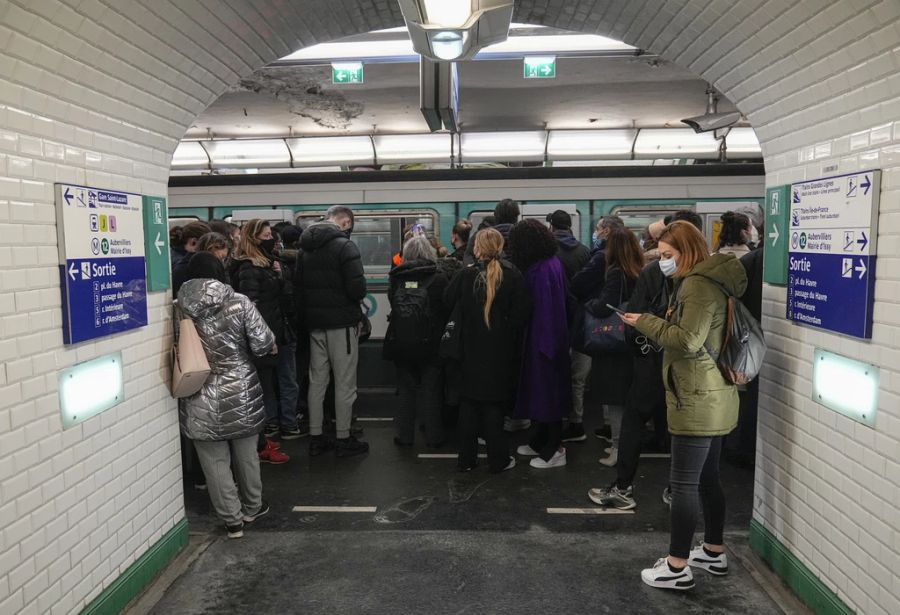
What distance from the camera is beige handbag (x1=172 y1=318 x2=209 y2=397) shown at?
362cm

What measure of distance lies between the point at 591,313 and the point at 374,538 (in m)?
2.10

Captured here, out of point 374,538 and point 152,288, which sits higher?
point 152,288

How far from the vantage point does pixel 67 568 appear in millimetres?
2791

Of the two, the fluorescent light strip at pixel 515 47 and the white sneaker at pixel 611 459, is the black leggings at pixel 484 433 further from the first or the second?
the fluorescent light strip at pixel 515 47

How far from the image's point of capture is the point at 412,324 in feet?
17.2

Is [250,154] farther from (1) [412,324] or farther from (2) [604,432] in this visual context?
(2) [604,432]

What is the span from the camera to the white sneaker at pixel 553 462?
5137 millimetres

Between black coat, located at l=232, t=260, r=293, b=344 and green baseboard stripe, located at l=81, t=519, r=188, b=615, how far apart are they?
171 cm

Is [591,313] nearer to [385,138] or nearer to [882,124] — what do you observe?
[882,124]

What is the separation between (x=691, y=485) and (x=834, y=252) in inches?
49.9

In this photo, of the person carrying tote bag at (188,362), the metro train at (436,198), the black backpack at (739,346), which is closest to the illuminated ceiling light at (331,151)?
the metro train at (436,198)

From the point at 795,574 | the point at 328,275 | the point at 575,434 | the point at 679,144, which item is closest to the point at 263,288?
the point at 328,275

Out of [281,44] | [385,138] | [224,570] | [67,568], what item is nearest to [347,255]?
[281,44]

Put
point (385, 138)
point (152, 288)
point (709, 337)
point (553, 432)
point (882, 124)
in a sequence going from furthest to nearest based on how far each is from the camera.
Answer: point (385, 138) < point (553, 432) < point (152, 288) < point (709, 337) < point (882, 124)
